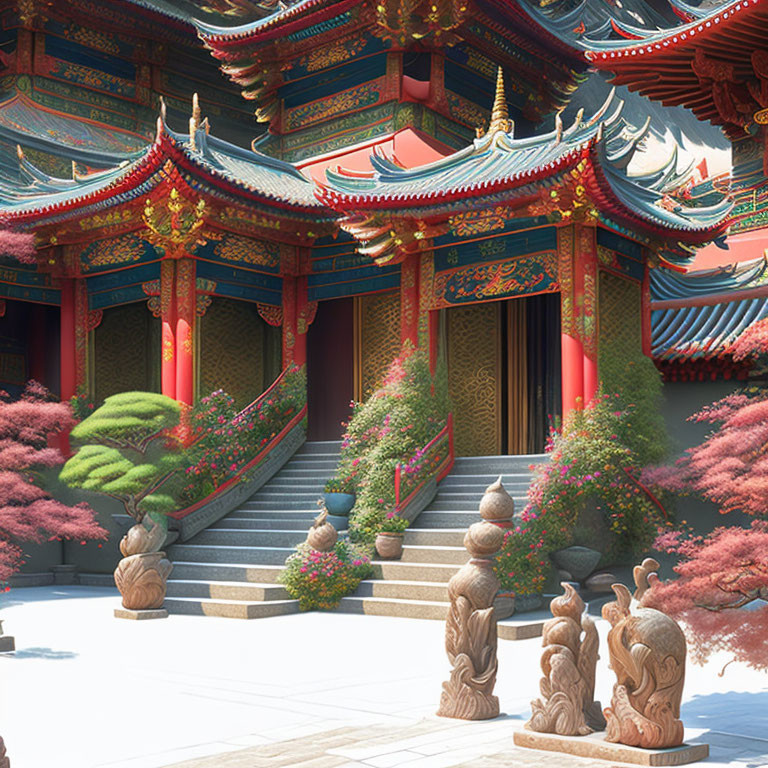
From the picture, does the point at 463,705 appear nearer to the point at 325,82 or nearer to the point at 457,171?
the point at 457,171

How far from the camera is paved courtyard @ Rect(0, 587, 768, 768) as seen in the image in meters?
5.32

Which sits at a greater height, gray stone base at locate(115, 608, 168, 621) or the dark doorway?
the dark doorway

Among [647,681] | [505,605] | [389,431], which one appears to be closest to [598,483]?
[505,605]

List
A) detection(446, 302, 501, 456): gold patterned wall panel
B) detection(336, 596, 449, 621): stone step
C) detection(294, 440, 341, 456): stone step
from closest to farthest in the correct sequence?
1. detection(336, 596, 449, 621): stone step
2. detection(446, 302, 501, 456): gold patterned wall panel
3. detection(294, 440, 341, 456): stone step

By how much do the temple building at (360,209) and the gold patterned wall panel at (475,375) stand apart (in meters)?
0.03

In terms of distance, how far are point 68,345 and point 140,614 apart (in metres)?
6.80

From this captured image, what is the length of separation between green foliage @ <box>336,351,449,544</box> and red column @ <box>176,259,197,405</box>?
2.51 metres

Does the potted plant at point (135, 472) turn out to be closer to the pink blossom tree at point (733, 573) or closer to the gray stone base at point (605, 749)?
the gray stone base at point (605, 749)

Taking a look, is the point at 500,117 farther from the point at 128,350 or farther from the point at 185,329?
the point at 128,350

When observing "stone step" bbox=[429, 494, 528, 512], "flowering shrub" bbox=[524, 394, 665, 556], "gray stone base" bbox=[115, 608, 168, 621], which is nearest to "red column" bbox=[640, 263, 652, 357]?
"flowering shrub" bbox=[524, 394, 665, 556]

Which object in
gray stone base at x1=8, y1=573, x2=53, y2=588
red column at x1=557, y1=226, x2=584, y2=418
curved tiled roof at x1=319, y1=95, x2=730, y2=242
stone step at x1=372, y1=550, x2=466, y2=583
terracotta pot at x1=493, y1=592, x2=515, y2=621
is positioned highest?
curved tiled roof at x1=319, y1=95, x2=730, y2=242

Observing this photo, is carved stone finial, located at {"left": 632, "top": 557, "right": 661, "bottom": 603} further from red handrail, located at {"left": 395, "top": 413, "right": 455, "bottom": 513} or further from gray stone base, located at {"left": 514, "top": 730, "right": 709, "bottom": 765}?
red handrail, located at {"left": 395, "top": 413, "right": 455, "bottom": 513}

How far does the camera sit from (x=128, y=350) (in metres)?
18.0

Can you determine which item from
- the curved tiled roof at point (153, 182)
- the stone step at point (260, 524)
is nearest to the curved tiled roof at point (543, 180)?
the curved tiled roof at point (153, 182)
